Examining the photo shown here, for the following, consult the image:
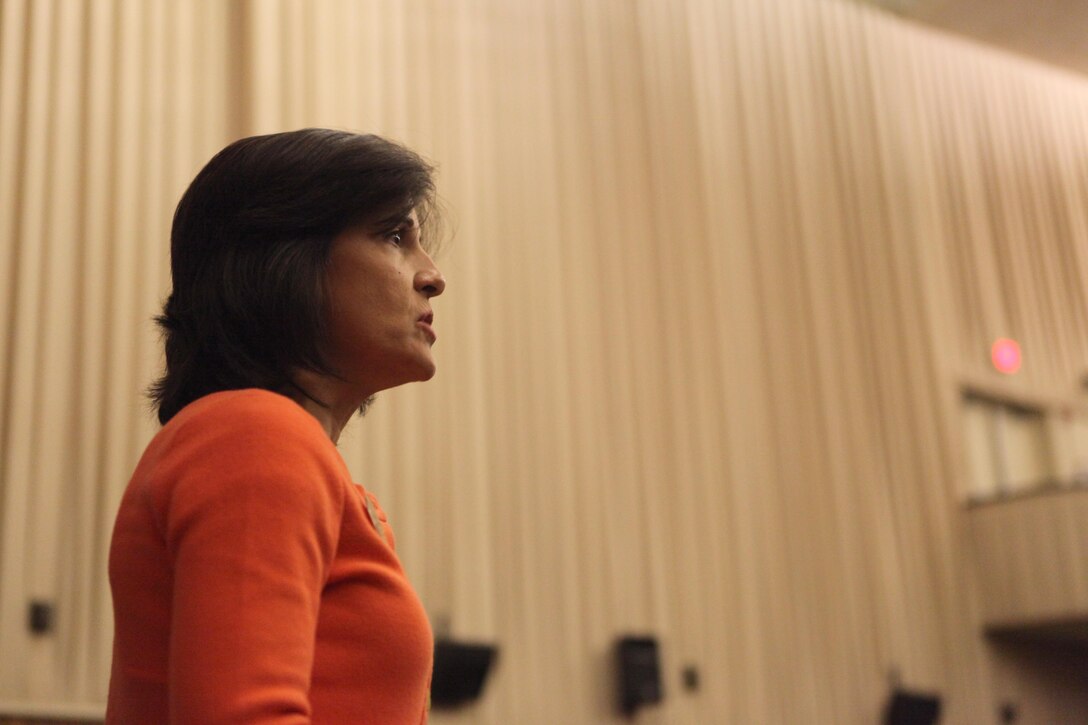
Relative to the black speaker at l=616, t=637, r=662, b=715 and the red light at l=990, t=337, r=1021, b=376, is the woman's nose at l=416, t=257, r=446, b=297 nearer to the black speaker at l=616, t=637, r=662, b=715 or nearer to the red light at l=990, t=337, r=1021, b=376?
the black speaker at l=616, t=637, r=662, b=715

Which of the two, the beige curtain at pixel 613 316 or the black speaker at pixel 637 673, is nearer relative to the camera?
the beige curtain at pixel 613 316

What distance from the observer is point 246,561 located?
1091mm

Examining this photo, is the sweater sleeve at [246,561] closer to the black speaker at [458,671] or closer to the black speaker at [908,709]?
the black speaker at [458,671]

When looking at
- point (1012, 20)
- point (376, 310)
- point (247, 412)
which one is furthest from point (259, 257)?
point (1012, 20)

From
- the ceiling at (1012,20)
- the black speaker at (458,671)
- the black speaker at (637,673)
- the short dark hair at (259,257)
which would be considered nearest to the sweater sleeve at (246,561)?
the short dark hair at (259,257)

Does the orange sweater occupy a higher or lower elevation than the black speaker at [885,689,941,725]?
higher

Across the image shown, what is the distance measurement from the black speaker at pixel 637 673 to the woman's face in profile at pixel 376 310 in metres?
5.98

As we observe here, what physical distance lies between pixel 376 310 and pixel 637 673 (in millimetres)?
6056

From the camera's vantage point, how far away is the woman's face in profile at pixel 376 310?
1477 millimetres

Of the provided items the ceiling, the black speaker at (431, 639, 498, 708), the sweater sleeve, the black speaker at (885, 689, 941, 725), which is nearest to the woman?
the sweater sleeve

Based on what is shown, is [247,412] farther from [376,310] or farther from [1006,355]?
[1006,355]

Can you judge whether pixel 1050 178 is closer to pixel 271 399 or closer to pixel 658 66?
pixel 658 66

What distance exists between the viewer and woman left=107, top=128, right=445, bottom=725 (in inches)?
42.6

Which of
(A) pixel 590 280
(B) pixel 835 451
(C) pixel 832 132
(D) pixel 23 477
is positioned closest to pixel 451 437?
(A) pixel 590 280
